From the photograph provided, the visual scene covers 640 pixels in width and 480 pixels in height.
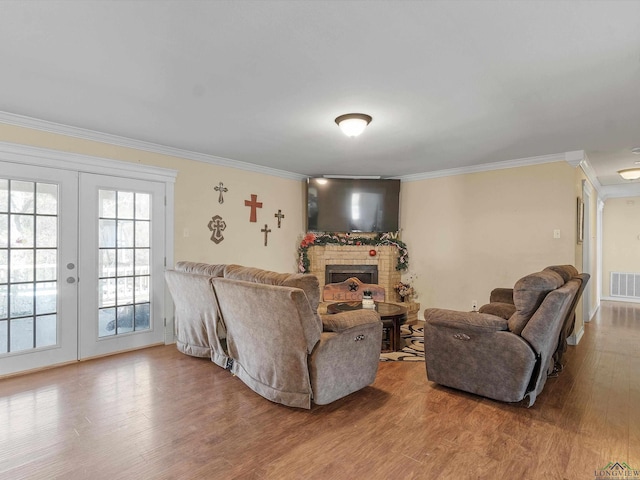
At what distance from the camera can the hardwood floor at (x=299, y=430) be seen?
2.07 meters

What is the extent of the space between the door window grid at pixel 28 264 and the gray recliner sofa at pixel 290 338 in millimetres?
1828

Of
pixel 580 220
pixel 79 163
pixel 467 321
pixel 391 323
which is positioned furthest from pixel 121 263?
pixel 580 220

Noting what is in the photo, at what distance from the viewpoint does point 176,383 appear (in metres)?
3.29

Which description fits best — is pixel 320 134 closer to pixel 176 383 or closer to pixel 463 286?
pixel 176 383

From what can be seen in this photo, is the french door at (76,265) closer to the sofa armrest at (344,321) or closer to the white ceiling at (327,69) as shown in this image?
the white ceiling at (327,69)

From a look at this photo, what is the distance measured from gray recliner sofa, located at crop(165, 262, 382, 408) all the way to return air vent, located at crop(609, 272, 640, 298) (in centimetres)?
792

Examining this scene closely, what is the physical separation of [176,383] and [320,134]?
2959 mm

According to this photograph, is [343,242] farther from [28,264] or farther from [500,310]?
[28,264]

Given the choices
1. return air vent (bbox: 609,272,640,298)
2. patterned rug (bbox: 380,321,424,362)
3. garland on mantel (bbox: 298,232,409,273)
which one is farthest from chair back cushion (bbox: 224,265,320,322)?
return air vent (bbox: 609,272,640,298)

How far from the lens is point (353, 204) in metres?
6.19

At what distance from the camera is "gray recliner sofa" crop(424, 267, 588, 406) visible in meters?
2.75

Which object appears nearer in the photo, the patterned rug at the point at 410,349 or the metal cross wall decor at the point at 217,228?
the patterned rug at the point at 410,349

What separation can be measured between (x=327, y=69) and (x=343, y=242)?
4004mm

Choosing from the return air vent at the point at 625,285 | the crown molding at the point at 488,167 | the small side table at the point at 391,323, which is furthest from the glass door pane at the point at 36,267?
the return air vent at the point at 625,285
